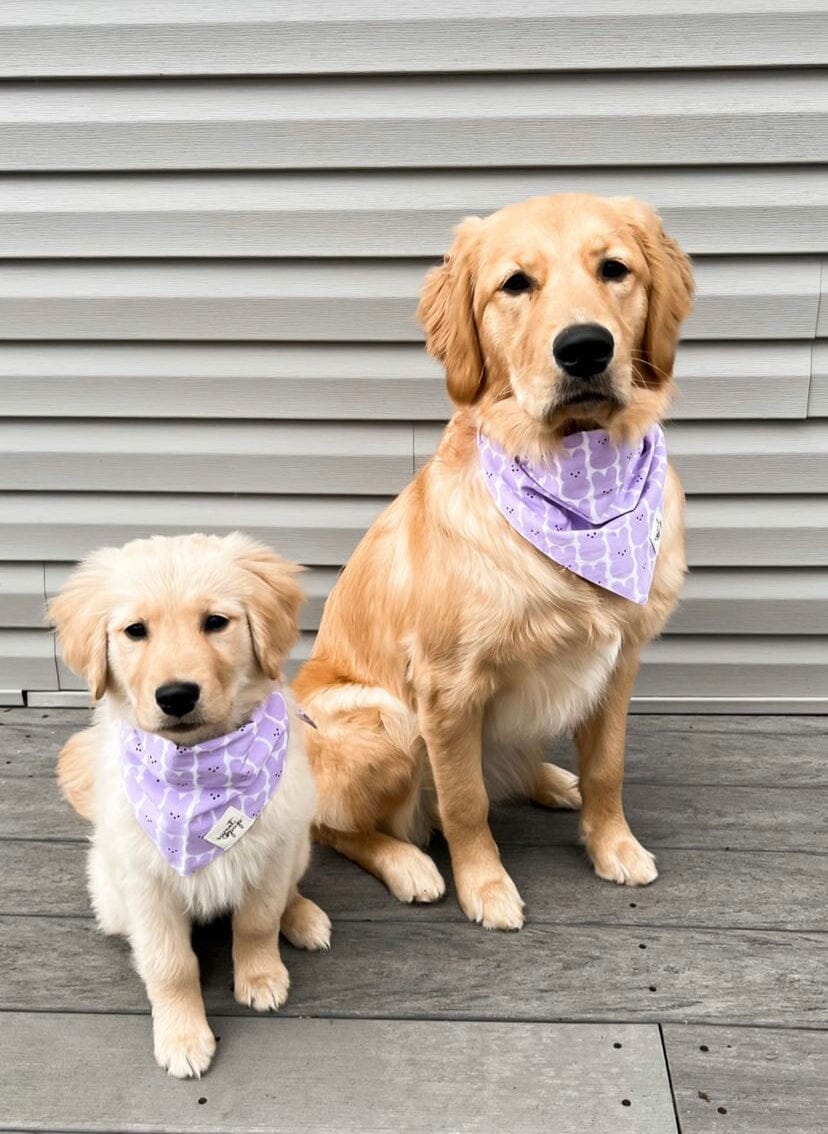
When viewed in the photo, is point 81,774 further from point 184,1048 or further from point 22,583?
point 22,583

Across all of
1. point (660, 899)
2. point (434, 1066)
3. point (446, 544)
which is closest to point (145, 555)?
point (446, 544)

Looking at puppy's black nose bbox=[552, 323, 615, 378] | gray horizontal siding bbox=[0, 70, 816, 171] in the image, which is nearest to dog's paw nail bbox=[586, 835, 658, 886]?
puppy's black nose bbox=[552, 323, 615, 378]

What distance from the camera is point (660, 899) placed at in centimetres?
235

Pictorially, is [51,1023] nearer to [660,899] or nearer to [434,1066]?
[434,1066]

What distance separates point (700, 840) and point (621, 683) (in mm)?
539

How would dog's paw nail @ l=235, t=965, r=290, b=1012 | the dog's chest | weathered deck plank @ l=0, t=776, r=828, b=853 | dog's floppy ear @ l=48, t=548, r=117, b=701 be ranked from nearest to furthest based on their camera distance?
dog's floppy ear @ l=48, t=548, r=117, b=701 < dog's paw nail @ l=235, t=965, r=290, b=1012 < the dog's chest < weathered deck plank @ l=0, t=776, r=828, b=853

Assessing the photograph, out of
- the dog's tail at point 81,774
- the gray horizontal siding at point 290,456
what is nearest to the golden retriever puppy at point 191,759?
the dog's tail at point 81,774

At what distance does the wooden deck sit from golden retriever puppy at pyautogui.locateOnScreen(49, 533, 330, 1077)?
0.12 metres

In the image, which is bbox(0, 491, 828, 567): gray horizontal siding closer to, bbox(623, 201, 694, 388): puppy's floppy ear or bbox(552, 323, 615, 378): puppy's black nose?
bbox(623, 201, 694, 388): puppy's floppy ear

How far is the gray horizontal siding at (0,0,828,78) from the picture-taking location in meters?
2.71

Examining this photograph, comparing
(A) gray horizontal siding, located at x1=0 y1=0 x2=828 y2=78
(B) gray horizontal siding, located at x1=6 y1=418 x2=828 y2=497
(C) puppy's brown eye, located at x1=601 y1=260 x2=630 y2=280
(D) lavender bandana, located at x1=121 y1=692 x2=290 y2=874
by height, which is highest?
(A) gray horizontal siding, located at x1=0 y1=0 x2=828 y2=78

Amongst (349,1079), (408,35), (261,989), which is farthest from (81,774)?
(408,35)

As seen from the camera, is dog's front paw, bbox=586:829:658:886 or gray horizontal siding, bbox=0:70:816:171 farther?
gray horizontal siding, bbox=0:70:816:171

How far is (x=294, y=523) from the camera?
10.5 feet
